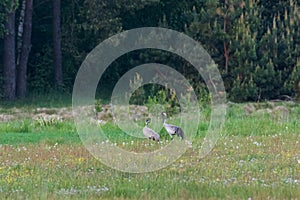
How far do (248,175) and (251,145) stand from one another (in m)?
3.67

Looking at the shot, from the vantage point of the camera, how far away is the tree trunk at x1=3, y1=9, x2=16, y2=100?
30391mm

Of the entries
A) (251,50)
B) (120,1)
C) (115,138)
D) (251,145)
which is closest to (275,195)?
(251,145)

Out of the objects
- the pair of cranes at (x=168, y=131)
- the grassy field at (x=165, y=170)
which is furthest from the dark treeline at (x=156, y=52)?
the pair of cranes at (x=168, y=131)

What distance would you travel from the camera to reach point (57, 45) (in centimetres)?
3316

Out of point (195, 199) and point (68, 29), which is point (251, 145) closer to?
point (195, 199)

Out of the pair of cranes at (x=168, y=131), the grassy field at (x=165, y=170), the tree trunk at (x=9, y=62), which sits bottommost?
the grassy field at (x=165, y=170)

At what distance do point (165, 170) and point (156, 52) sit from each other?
18.6 meters

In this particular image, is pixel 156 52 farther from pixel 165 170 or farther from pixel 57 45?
pixel 165 170

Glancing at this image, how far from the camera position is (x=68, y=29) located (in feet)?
112

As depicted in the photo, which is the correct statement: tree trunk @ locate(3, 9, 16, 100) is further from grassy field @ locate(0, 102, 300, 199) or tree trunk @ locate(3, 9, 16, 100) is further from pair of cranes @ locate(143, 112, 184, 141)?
pair of cranes @ locate(143, 112, 184, 141)

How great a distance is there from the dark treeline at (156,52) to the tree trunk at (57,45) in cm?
4

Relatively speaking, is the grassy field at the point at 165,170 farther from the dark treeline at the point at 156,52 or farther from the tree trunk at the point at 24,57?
the tree trunk at the point at 24,57

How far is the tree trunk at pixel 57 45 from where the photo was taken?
108 feet

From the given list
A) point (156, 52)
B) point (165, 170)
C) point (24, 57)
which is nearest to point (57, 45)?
point (24, 57)
